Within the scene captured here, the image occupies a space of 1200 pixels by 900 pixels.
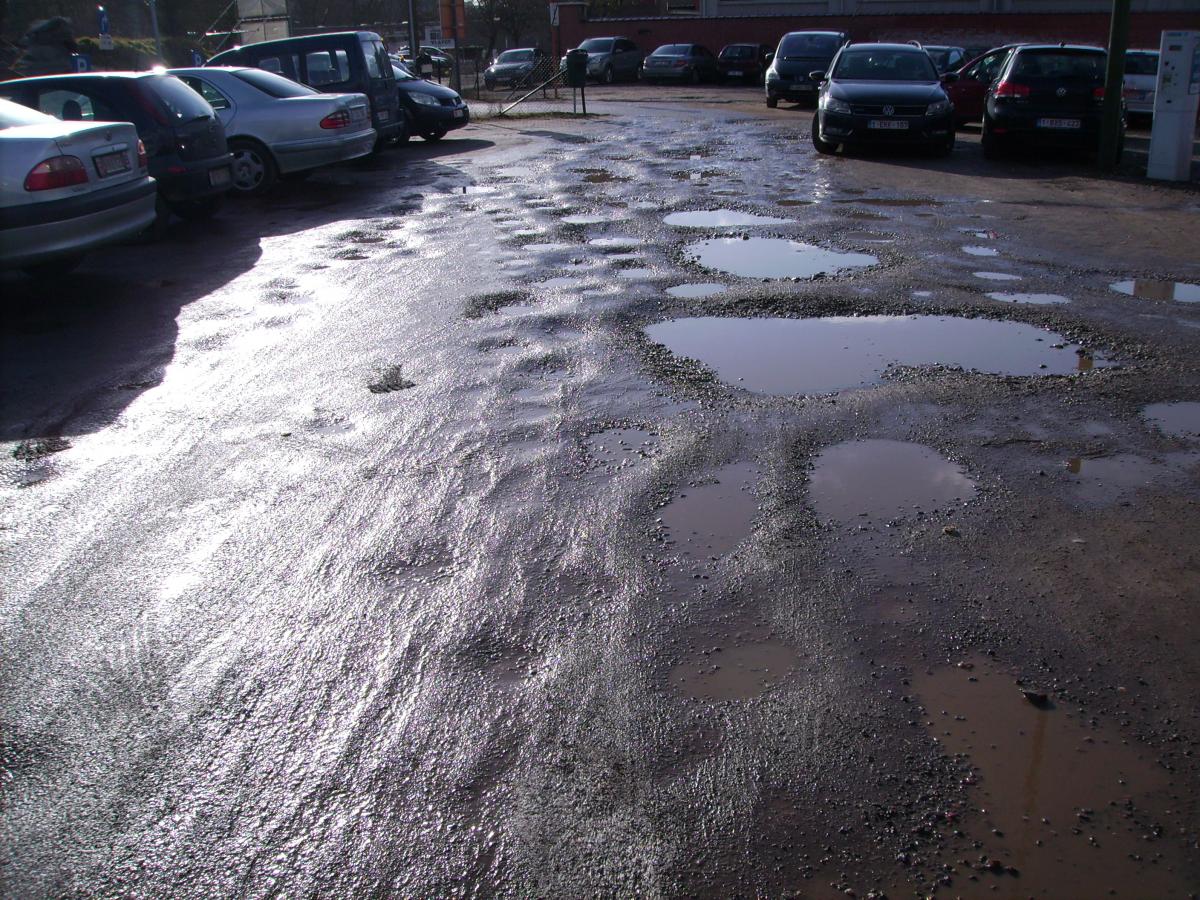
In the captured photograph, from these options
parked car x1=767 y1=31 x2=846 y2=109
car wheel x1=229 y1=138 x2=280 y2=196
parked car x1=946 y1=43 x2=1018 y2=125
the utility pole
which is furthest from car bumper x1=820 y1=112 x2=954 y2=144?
parked car x1=767 y1=31 x2=846 y2=109

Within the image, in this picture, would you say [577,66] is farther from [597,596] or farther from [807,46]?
[597,596]

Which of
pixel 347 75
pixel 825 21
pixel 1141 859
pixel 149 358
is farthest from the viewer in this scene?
pixel 825 21

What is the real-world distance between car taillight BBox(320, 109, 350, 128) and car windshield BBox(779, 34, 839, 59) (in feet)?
53.1

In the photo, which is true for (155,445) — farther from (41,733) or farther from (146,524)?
(41,733)

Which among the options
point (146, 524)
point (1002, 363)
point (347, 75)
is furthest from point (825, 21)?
point (146, 524)

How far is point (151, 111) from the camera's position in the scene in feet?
35.1

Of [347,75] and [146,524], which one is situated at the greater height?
[347,75]

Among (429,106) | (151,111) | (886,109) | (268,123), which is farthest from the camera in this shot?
(429,106)

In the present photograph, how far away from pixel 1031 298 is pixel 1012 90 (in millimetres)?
8858

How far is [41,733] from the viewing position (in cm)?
321

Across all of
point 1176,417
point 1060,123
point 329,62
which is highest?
point 329,62

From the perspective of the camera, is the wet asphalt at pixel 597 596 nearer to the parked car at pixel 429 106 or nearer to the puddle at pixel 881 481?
the puddle at pixel 881 481

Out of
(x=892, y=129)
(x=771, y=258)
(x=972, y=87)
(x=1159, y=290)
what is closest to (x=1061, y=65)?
(x=892, y=129)

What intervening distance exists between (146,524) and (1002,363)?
16.0 ft
